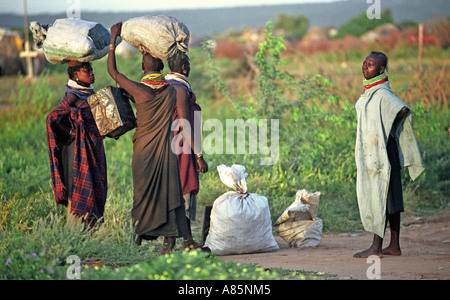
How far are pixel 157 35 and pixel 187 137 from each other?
89 cm

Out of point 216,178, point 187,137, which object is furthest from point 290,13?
point 187,137

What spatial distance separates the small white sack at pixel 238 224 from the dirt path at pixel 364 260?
0.34 ft

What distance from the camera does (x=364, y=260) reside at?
198 inches

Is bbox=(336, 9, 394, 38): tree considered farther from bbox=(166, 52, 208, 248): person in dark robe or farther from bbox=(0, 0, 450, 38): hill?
bbox=(166, 52, 208, 248): person in dark robe

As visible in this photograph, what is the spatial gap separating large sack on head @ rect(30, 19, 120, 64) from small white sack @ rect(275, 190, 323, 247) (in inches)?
91.4

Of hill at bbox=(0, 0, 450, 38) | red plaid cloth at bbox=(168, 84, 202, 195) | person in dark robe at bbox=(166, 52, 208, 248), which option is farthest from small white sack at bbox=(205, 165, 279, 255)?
hill at bbox=(0, 0, 450, 38)

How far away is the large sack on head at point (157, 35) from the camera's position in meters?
4.73

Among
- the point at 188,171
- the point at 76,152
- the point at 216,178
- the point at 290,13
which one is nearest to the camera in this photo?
the point at 76,152

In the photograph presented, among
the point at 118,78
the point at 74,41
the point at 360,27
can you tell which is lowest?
the point at 118,78

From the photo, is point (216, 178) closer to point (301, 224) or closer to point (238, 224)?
point (301, 224)

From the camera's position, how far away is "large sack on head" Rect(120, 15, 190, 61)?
15.5 feet

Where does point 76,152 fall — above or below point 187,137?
below

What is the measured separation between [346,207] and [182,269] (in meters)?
3.95
